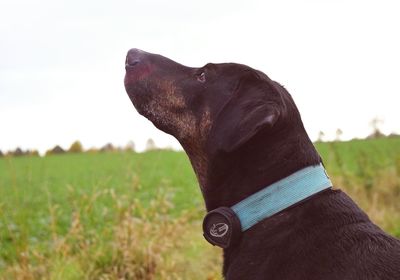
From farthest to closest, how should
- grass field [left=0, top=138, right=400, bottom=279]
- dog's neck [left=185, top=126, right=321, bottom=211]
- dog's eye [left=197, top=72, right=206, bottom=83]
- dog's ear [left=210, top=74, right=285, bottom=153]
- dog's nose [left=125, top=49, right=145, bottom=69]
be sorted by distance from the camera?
grass field [left=0, top=138, right=400, bottom=279] < dog's nose [left=125, top=49, right=145, bottom=69] < dog's eye [left=197, top=72, right=206, bottom=83] < dog's neck [left=185, top=126, right=321, bottom=211] < dog's ear [left=210, top=74, right=285, bottom=153]

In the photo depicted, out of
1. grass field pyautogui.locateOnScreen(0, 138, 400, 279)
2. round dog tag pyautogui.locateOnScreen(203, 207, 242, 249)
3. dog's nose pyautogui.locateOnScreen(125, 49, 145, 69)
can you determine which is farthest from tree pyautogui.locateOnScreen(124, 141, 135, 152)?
round dog tag pyautogui.locateOnScreen(203, 207, 242, 249)

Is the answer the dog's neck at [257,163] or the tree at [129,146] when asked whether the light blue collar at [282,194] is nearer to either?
the dog's neck at [257,163]

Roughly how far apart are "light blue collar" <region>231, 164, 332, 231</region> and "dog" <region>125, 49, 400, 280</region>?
0.02 meters

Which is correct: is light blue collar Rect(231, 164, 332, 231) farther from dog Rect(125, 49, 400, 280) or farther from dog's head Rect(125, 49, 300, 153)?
dog's head Rect(125, 49, 300, 153)

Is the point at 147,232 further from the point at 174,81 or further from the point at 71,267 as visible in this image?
the point at 174,81

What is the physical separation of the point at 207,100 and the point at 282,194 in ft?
2.71

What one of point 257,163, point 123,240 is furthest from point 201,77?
point 123,240

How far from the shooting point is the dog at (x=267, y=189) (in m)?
3.19

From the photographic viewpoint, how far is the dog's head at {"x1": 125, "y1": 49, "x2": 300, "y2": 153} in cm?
339

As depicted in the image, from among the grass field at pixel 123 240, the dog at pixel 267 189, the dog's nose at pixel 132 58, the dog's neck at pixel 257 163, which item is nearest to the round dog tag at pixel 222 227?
the dog at pixel 267 189

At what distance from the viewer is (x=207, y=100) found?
151 inches

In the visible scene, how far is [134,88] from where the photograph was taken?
4.19m

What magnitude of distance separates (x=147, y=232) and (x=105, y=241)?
2.21ft

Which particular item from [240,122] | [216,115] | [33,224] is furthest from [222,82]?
[33,224]
